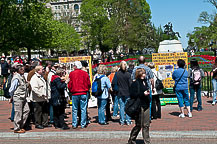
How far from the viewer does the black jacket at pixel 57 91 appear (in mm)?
9242

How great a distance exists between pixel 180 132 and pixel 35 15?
88.8 ft

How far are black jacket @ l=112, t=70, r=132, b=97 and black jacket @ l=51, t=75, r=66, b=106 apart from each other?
1.68 m

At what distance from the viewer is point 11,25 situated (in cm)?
3116

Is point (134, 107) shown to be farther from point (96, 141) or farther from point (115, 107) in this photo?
point (115, 107)

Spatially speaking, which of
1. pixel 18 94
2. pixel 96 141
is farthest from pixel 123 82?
pixel 18 94

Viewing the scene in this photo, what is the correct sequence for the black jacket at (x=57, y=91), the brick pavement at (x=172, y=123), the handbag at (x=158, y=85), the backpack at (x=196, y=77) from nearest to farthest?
the brick pavement at (x=172, y=123), the black jacket at (x=57, y=91), the handbag at (x=158, y=85), the backpack at (x=196, y=77)

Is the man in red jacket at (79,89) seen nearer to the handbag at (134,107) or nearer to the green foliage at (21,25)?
the handbag at (134,107)

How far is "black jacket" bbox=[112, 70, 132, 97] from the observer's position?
966cm

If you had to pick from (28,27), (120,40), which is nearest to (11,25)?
(28,27)

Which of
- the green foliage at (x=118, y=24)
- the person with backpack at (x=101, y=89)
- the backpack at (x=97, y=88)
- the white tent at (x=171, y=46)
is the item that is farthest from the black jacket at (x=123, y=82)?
the green foliage at (x=118, y=24)

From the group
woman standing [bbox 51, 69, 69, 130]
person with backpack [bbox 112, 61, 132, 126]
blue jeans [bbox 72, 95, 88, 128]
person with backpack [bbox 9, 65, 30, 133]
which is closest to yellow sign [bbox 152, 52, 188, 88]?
person with backpack [bbox 112, 61, 132, 126]

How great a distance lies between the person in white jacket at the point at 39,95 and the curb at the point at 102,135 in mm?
Result: 886

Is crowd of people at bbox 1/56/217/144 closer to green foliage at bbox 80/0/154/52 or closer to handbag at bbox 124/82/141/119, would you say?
handbag at bbox 124/82/141/119

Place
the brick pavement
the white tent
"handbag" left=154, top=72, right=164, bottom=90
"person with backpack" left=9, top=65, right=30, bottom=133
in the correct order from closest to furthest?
"person with backpack" left=9, top=65, right=30, bottom=133, the brick pavement, "handbag" left=154, top=72, right=164, bottom=90, the white tent
